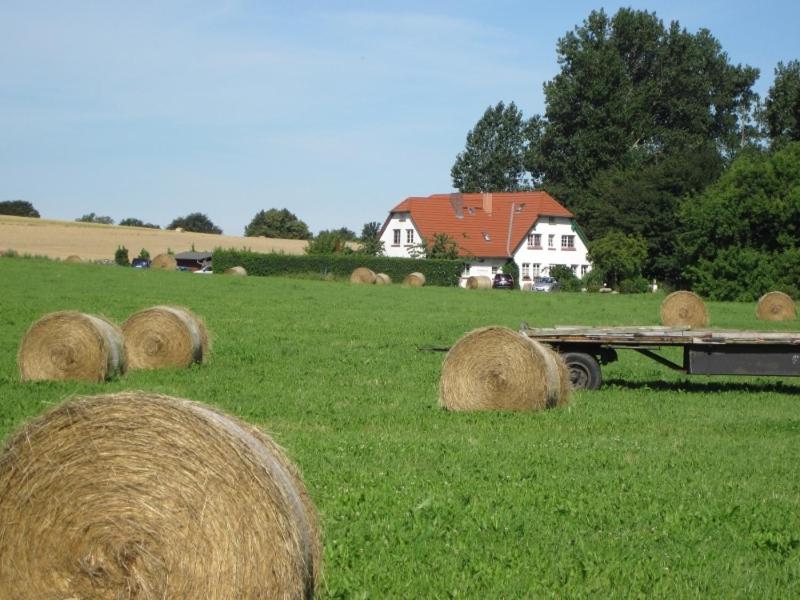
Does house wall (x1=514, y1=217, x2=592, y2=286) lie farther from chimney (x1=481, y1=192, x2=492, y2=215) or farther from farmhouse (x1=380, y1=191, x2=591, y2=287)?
chimney (x1=481, y1=192, x2=492, y2=215)

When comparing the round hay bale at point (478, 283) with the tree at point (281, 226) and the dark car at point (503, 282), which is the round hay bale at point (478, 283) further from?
the tree at point (281, 226)

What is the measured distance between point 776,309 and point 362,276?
29.5 metres

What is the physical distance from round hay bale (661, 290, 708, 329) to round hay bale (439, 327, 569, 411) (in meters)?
22.8

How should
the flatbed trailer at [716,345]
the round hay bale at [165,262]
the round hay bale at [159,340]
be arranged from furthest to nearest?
1. the round hay bale at [165,262]
2. the round hay bale at [159,340]
3. the flatbed trailer at [716,345]

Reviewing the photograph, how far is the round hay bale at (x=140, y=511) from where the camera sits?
587 cm

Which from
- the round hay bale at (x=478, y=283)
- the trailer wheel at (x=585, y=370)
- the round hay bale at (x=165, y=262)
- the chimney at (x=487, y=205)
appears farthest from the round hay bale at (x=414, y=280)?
the trailer wheel at (x=585, y=370)

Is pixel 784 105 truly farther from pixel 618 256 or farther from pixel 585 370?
pixel 585 370

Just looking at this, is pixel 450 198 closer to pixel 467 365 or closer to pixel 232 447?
pixel 467 365

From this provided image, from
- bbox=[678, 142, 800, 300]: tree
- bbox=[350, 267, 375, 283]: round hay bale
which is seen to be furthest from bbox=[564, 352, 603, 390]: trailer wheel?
bbox=[350, 267, 375, 283]: round hay bale

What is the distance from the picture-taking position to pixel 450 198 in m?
100

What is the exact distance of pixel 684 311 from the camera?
1523 inches

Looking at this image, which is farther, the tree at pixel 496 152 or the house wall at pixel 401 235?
the tree at pixel 496 152

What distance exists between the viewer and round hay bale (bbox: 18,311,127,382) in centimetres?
1875

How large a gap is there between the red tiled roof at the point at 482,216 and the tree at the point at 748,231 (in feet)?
94.9
